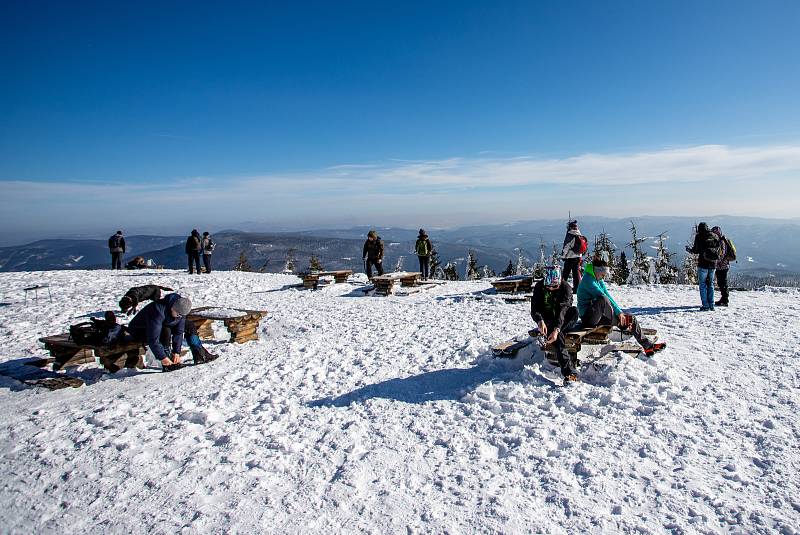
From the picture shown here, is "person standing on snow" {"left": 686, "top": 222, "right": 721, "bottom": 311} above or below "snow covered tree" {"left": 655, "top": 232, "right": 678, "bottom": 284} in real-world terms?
above

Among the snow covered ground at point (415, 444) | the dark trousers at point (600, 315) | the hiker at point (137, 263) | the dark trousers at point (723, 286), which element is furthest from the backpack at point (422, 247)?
the hiker at point (137, 263)

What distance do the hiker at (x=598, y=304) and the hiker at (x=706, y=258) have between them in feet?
20.4

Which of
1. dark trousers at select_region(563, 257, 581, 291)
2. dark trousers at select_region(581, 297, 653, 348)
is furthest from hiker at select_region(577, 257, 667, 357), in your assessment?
dark trousers at select_region(563, 257, 581, 291)

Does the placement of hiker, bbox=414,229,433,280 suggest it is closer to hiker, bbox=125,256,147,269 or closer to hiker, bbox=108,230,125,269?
hiker, bbox=108,230,125,269

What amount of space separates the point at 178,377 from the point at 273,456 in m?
3.65

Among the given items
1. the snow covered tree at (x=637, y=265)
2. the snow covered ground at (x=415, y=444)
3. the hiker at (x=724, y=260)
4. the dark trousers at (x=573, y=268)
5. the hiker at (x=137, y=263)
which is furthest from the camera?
the snow covered tree at (x=637, y=265)

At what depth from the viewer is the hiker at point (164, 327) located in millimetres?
7738

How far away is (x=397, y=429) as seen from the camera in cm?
565

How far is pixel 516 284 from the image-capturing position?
47.9 feet

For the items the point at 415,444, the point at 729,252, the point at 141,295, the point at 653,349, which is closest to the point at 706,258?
the point at 729,252

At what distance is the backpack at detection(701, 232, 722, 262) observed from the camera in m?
11.4

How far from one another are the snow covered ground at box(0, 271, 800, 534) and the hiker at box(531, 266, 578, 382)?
14.9 inches

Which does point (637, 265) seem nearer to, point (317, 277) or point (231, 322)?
point (317, 277)

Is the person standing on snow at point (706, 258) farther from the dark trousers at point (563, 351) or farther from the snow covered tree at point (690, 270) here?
the snow covered tree at point (690, 270)
